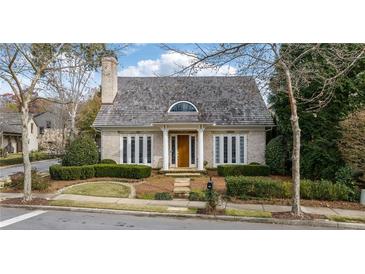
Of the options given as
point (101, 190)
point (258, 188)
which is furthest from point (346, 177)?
point (101, 190)

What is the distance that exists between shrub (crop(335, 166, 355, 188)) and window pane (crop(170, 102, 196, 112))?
7.05m

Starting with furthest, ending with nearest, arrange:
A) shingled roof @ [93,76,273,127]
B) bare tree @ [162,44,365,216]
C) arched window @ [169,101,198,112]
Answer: arched window @ [169,101,198,112] → shingled roof @ [93,76,273,127] → bare tree @ [162,44,365,216]

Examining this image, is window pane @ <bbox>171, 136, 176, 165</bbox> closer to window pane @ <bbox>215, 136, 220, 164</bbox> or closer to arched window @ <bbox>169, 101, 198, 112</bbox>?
arched window @ <bbox>169, 101, 198, 112</bbox>

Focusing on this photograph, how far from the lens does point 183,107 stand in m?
13.8

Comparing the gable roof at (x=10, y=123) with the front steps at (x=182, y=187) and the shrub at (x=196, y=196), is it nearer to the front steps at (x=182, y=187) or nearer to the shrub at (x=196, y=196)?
the front steps at (x=182, y=187)

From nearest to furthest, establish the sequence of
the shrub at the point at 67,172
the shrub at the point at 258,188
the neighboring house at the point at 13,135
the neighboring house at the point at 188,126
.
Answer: the shrub at the point at 258,188, the shrub at the point at 67,172, the neighboring house at the point at 188,126, the neighboring house at the point at 13,135

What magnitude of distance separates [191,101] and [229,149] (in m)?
3.07

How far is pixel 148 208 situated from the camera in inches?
299

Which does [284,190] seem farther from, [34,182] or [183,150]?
[34,182]

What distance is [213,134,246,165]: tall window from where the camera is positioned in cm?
1350

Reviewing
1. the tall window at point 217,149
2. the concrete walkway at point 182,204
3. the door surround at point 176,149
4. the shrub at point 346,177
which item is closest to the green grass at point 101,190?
the concrete walkway at point 182,204

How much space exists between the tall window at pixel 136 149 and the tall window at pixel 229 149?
336 cm

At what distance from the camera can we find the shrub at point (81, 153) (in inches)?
468

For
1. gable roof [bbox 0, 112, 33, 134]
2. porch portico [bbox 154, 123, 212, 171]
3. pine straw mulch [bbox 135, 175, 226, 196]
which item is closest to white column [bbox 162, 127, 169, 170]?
porch portico [bbox 154, 123, 212, 171]
